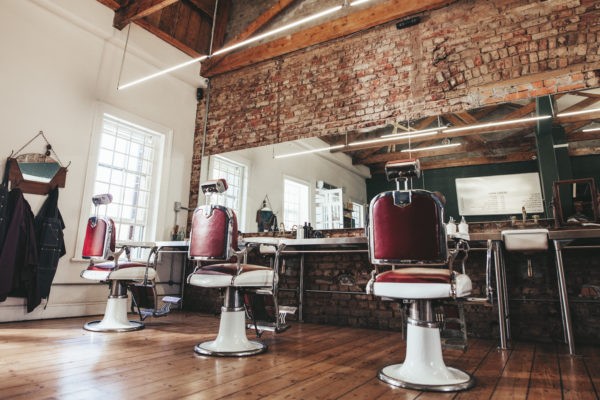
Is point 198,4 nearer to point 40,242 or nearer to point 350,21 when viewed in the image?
point 350,21

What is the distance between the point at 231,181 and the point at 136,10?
108 inches

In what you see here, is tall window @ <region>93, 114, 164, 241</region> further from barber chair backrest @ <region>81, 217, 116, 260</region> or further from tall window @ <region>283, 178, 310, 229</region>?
tall window @ <region>283, 178, 310, 229</region>

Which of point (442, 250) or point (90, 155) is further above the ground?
point (90, 155)

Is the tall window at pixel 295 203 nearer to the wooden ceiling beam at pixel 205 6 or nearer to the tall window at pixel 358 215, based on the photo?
the tall window at pixel 358 215

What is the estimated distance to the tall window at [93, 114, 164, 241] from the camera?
495cm

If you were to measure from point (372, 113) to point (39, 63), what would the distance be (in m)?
4.10

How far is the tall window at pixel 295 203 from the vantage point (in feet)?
16.5

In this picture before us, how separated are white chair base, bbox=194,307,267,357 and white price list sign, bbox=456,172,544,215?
2725 millimetres

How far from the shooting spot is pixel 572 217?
3.51 m

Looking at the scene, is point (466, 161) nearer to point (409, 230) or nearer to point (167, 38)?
point (409, 230)

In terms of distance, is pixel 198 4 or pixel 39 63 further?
pixel 198 4

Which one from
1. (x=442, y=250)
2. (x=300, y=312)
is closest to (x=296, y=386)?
(x=442, y=250)

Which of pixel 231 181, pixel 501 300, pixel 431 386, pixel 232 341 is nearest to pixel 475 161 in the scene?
pixel 501 300

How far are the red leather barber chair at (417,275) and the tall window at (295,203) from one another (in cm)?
296
